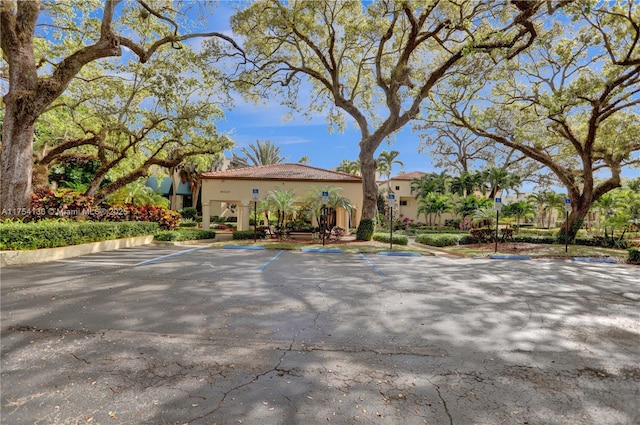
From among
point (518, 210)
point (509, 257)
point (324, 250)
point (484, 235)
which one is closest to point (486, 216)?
point (484, 235)

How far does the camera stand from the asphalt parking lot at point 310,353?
279 cm

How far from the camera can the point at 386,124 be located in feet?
62.7

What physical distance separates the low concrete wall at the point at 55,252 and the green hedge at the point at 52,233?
195 mm

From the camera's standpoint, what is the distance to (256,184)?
2220 cm

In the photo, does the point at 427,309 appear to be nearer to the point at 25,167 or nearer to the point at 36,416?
the point at 36,416

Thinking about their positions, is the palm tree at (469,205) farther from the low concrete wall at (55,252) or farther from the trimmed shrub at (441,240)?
the low concrete wall at (55,252)

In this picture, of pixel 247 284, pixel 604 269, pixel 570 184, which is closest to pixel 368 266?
pixel 247 284

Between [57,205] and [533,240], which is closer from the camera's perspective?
[57,205]

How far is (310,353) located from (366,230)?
53.1 ft

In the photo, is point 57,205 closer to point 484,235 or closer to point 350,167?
point 484,235

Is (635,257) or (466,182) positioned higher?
(466,182)

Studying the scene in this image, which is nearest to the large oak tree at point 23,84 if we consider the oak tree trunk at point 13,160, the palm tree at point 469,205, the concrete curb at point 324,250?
the oak tree trunk at point 13,160

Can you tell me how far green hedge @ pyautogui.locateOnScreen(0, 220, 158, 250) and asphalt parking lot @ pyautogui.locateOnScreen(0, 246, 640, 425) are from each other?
9.23 ft

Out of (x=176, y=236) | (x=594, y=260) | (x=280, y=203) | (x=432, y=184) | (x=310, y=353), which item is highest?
(x=432, y=184)
